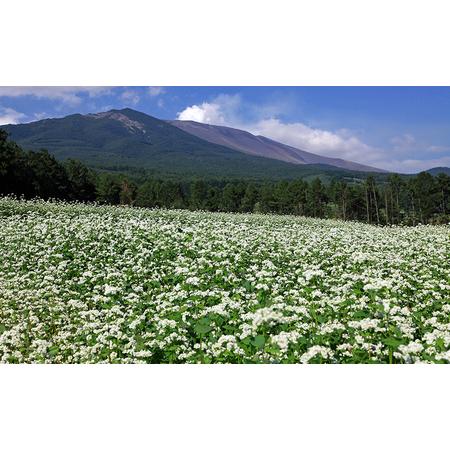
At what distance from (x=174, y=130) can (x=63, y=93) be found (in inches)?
6738

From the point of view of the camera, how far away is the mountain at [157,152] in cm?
13938

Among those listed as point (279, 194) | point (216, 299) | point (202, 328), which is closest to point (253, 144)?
point (279, 194)

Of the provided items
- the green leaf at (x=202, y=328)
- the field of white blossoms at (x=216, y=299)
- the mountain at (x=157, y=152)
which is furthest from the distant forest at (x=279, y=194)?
the mountain at (x=157, y=152)

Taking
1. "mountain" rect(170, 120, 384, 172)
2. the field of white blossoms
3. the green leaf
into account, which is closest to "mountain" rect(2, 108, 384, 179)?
"mountain" rect(170, 120, 384, 172)

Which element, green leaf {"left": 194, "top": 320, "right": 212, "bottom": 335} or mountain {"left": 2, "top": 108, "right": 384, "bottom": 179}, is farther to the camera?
mountain {"left": 2, "top": 108, "right": 384, "bottom": 179}

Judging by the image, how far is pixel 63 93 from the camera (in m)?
9.46

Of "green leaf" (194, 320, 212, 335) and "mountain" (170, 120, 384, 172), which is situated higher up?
"mountain" (170, 120, 384, 172)

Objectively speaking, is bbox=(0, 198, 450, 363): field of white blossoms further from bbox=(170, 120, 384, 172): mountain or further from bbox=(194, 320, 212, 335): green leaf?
bbox=(170, 120, 384, 172): mountain

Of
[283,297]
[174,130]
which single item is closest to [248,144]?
[283,297]

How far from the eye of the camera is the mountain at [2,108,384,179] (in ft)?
457

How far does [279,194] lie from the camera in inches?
2601

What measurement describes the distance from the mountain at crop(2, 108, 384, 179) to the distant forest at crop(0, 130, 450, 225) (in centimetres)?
5457

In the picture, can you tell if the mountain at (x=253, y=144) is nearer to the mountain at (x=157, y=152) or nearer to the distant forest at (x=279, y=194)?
the distant forest at (x=279, y=194)

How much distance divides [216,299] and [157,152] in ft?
559
